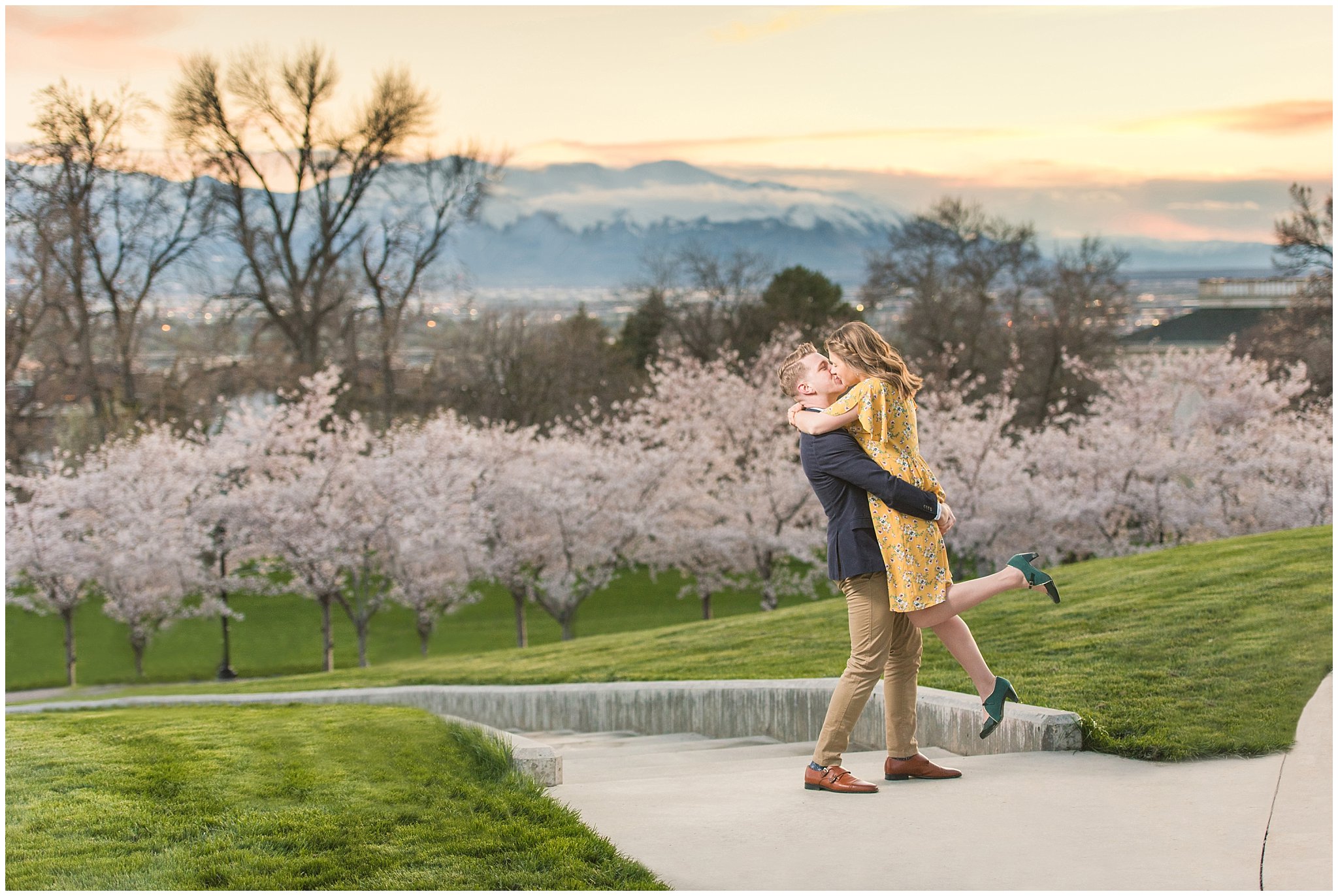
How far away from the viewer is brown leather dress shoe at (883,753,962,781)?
5.25 metres

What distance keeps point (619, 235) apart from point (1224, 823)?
62050 millimetres

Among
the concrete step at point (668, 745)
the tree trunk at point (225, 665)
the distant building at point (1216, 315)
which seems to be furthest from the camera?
the distant building at point (1216, 315)

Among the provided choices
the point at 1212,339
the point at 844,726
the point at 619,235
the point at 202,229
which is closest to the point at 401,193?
the point at 202,229

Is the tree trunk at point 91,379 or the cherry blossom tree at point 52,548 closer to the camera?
the cherry blossom tree at point 52,548

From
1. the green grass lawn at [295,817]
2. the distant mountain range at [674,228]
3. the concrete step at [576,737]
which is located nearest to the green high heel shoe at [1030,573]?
the green grass lawn at [295,817]

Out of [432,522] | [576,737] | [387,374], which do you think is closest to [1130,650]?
[576,737]

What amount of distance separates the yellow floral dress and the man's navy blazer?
0.05 m

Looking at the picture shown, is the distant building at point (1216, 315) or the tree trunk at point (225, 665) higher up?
the distant building at point (1216, 315)

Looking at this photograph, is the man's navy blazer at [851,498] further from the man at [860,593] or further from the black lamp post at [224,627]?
the black lamp post at [224,627]

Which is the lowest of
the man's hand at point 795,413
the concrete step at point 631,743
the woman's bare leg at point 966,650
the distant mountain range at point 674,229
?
the concrete step at point 631,743

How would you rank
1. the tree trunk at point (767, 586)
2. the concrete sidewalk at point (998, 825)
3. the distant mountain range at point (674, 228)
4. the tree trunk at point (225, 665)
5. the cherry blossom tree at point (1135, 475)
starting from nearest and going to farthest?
the concrete sidewalk at point (998, 825) < the tree trunk at point (225, 665) < the tree trunk at point (767, 586) < the cherry blossom tree at point (1135, 475) < the distant mountain range at point (674, 228)

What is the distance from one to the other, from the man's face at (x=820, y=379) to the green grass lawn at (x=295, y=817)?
7.23 feet

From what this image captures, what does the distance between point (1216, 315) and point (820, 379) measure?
6301cm

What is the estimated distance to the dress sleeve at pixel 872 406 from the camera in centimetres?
514
